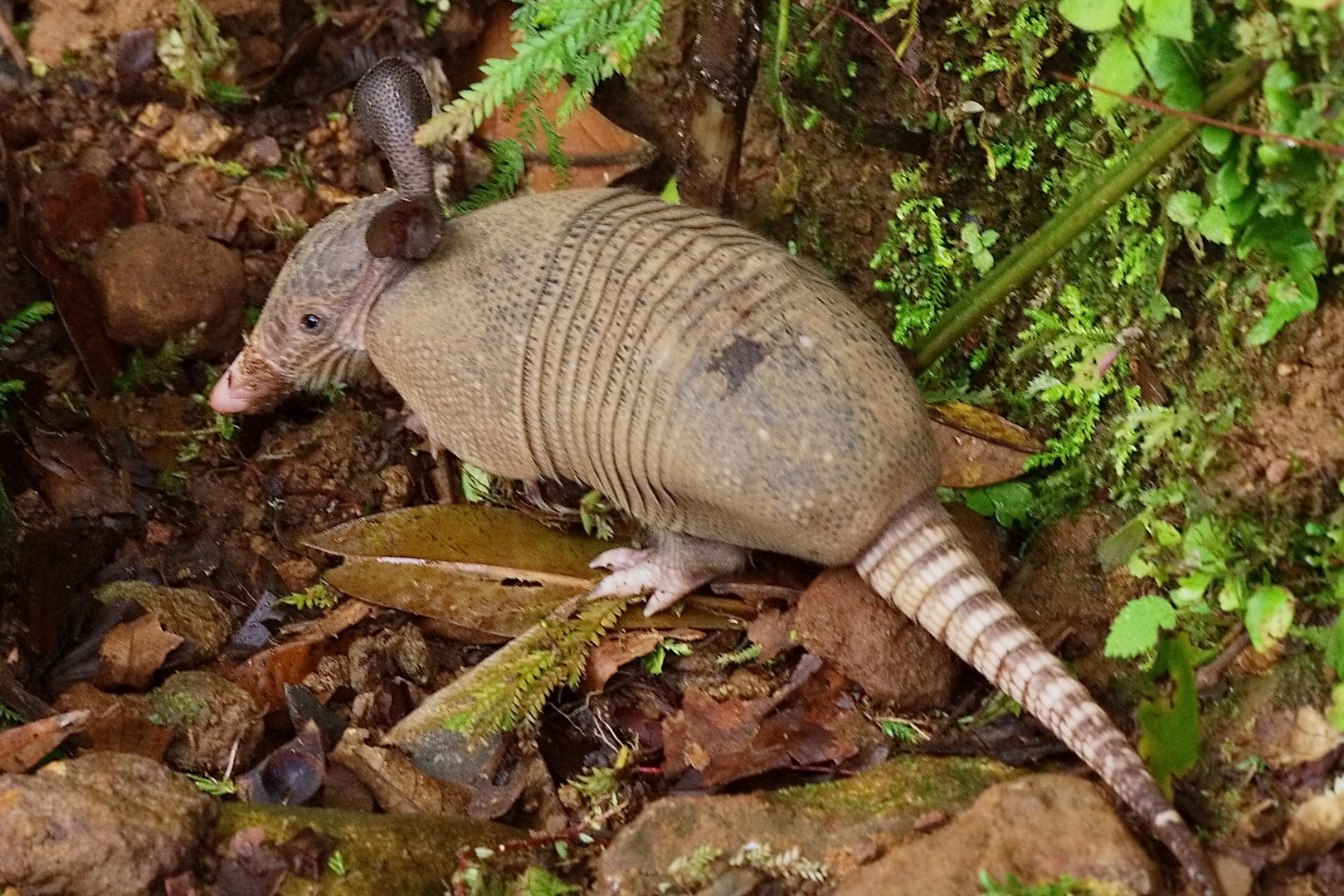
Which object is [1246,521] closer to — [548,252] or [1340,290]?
[1340,290]

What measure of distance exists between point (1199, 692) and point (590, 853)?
1.59 m

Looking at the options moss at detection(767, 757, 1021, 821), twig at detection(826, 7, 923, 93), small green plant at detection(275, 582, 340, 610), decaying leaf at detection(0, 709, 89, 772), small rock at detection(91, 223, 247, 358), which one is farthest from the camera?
small rock at detection(91, 223, 247, 358)

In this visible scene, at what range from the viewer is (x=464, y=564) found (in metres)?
3.66

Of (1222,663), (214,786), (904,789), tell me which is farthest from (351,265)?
(1222,663)

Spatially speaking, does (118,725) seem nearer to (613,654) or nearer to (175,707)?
(175,707)

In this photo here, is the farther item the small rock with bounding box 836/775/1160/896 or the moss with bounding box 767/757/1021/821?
the moss with bounding box 767/757/1021/821

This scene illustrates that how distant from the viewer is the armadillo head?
341 cm

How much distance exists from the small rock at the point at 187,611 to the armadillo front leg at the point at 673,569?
1.28 meters

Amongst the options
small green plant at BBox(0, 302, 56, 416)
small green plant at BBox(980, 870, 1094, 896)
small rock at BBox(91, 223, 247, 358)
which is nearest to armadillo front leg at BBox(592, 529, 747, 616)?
small green plant at BBox(980, 870, 1094, 896)

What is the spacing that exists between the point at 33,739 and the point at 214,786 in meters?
0.48

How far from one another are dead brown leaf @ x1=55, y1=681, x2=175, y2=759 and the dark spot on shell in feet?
6.32

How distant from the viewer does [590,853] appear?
280 centimetres

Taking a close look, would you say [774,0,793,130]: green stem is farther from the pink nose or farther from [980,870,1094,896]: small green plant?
[980,870,1094,896]: small green plant

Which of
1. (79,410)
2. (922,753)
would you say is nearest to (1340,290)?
(922,753)
